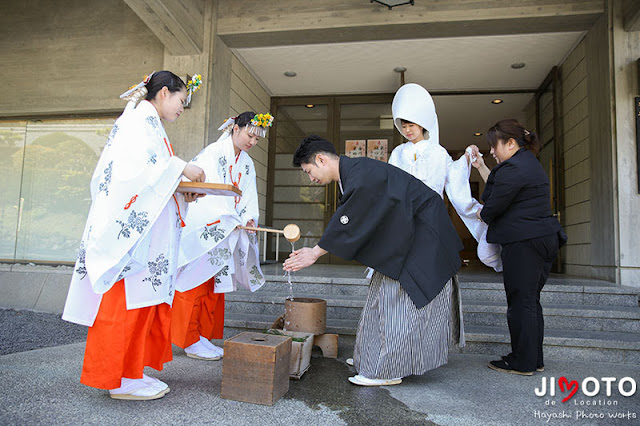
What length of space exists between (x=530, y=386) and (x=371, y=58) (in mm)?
4555

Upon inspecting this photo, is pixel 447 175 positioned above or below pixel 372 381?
above

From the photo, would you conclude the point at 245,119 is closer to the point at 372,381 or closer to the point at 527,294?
the point at 372,381

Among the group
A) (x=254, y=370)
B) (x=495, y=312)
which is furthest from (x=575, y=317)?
(x=254, y=370)

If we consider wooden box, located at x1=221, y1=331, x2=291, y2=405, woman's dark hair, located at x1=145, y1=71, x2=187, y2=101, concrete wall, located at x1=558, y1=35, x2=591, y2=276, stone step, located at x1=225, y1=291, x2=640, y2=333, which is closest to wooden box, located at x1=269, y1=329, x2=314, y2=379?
wooden box, located at x1=221, y1=331, x2=291, y2=405

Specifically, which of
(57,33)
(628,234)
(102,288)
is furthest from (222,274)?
(57,33)

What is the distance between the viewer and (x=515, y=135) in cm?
254

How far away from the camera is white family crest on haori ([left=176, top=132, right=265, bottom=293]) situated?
259cm

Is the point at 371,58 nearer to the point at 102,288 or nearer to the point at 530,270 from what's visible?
the point at 530,270

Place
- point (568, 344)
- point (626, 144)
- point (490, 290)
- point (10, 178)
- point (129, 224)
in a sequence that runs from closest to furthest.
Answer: point (129, 224), point (568, 344), point (490, 290), point (626, 144), point (10, 178)

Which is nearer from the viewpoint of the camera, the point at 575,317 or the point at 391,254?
the point at 391,254

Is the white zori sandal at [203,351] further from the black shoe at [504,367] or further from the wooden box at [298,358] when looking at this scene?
the black shoe at [504,367]

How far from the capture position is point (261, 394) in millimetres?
1914

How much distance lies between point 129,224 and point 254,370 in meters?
0.87

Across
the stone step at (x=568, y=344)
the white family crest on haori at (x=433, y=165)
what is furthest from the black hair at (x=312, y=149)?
the stone step at (x=568, y=344)
